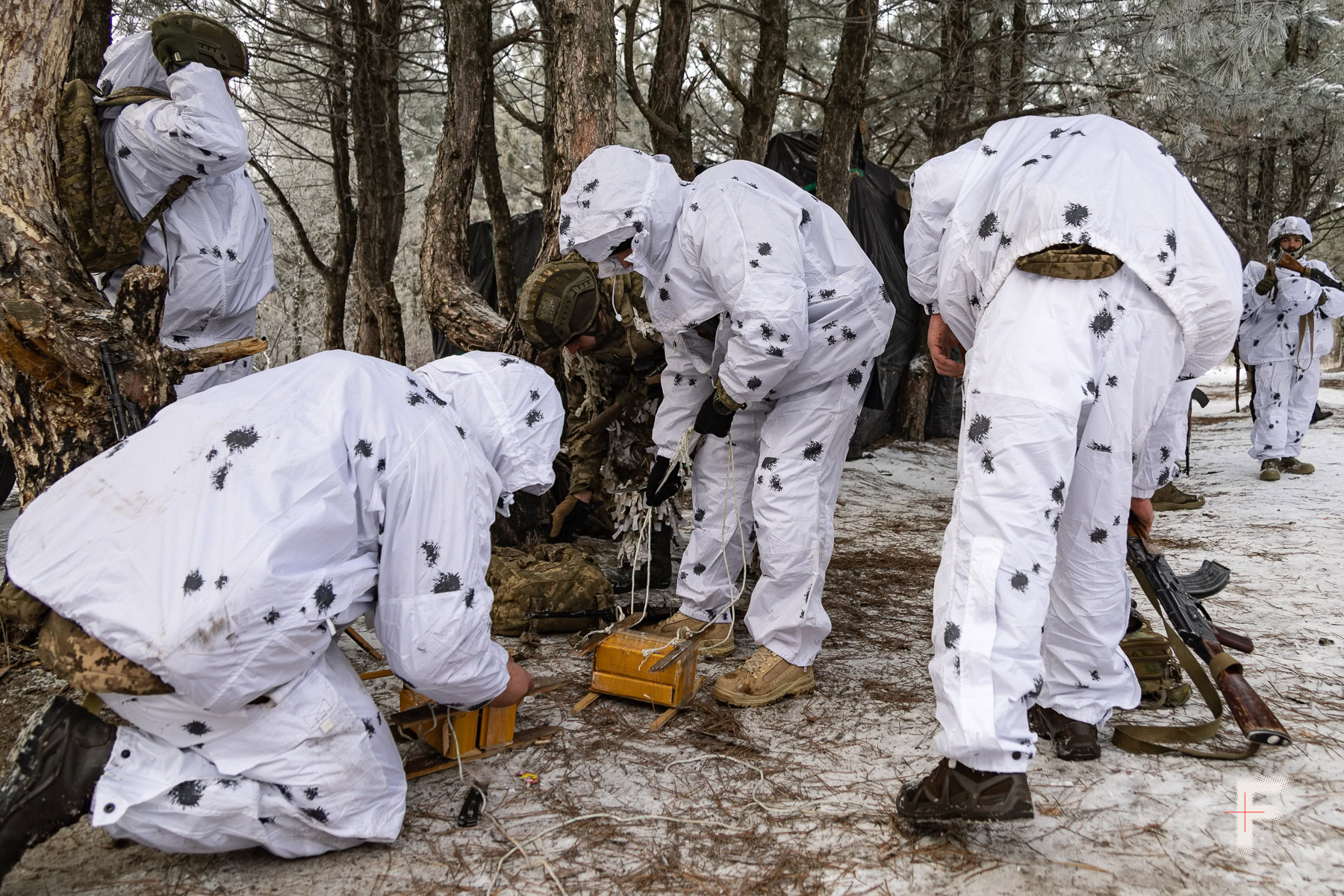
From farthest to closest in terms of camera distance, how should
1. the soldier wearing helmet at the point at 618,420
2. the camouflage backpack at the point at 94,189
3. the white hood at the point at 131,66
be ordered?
the soldier wearing helmet at the point at 618,420 → the white hood at the point at 131,66 → the camouflage backpack at the point at 94,189

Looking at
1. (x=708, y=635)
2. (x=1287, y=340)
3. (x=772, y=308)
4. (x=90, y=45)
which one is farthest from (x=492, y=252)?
(x=772, y=308)

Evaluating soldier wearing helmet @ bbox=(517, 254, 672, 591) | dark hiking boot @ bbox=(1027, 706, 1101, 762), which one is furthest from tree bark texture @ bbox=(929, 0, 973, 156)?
dark hiking boot @ bbox=(1027, 706, 1101, 762)

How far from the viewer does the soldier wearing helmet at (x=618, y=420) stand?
4020mm

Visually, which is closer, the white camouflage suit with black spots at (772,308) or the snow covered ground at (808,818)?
the snow covered ground at (808,818)

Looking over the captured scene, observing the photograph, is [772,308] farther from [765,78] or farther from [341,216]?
[341,216]

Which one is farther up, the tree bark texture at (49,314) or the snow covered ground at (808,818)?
the tree bark texture at (49,314)

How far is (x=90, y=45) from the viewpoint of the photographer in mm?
3527

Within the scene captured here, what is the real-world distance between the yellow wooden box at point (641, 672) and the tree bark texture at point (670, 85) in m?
4.01

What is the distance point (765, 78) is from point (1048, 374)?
17.1 feet

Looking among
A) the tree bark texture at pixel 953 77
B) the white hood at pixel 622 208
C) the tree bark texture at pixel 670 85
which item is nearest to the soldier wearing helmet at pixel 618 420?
the white hood at pixel 622 208

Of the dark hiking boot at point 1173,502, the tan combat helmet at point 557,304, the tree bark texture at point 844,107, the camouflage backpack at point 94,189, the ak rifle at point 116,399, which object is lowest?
the dark hiking boot at point 1173,502

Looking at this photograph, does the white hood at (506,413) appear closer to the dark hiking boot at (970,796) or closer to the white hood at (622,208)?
the white hood at (622,208)

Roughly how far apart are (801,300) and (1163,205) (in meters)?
1.03

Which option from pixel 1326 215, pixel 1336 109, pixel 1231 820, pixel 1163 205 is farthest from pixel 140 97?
pixel 1326 215
